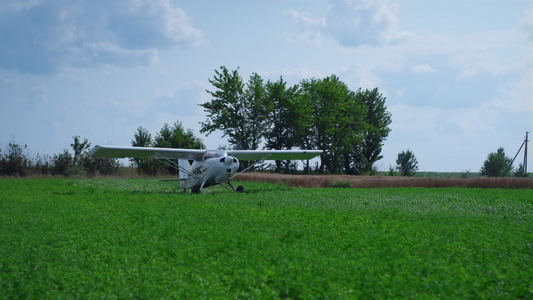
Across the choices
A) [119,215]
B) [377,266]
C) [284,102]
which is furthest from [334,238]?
[284,102]

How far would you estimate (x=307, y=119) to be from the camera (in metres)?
50.4

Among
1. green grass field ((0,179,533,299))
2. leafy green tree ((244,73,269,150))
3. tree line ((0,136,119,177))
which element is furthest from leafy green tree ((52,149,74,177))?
green grass field ((0,179,533,299))

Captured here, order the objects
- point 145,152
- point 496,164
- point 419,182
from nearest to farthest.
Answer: point 145,152, point 419,182, point 496,164

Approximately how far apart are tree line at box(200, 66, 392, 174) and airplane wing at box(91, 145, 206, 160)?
74.8 feet

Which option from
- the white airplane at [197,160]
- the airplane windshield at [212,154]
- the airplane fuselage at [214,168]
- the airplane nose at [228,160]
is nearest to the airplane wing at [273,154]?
the white airplane at [197,160]

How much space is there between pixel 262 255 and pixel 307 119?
4408 centimetres

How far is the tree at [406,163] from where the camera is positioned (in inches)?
2037

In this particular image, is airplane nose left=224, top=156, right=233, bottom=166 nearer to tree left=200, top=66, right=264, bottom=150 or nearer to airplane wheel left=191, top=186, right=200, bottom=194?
airplane wheel left=191, top=186, right=200, bottom=194

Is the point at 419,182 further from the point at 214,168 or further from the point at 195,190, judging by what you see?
the point at 195,190

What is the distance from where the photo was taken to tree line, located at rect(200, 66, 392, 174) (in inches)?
1854

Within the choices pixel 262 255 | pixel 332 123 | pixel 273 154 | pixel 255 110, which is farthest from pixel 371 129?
pixel 262 255

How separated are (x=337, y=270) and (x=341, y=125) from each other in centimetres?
4645

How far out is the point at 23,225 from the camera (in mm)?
10234

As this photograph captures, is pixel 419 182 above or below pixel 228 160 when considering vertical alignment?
below
